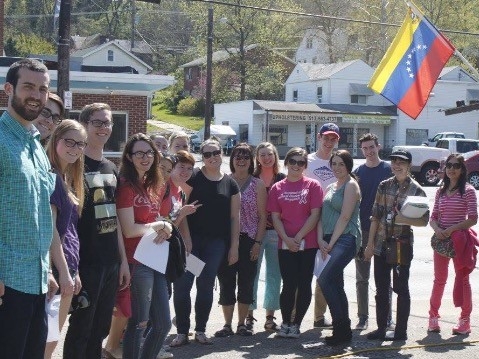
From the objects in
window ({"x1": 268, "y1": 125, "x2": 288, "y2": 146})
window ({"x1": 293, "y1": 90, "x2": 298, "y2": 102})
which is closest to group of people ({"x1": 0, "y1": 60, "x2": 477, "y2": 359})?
window ({"x1": 268, "y1": 125, "x2": 288, "y2": 146})

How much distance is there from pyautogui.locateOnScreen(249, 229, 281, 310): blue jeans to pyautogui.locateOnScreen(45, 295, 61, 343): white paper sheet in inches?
135

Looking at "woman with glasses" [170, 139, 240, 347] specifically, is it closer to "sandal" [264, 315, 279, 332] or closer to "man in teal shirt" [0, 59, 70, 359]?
"sandal" [264, 315, 279, 332]

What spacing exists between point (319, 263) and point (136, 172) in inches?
95.2

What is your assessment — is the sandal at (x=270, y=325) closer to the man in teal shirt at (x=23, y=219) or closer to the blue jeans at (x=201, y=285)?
the blue jeans at (x=201, y=285)

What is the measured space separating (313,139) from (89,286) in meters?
53.2

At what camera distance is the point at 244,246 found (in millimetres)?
7992

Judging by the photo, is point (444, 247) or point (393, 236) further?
point (444, 247)

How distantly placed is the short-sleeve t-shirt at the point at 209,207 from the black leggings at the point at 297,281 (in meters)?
0.72

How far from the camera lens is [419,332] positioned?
26.9 feet

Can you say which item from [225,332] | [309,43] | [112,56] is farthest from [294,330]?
[309,43]

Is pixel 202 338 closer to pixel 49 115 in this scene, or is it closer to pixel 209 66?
pixel 49 115

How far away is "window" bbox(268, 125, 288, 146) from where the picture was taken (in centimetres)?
5850

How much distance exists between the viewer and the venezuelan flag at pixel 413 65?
33.1 feet

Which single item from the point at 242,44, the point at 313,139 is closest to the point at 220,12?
the point at 242,44
